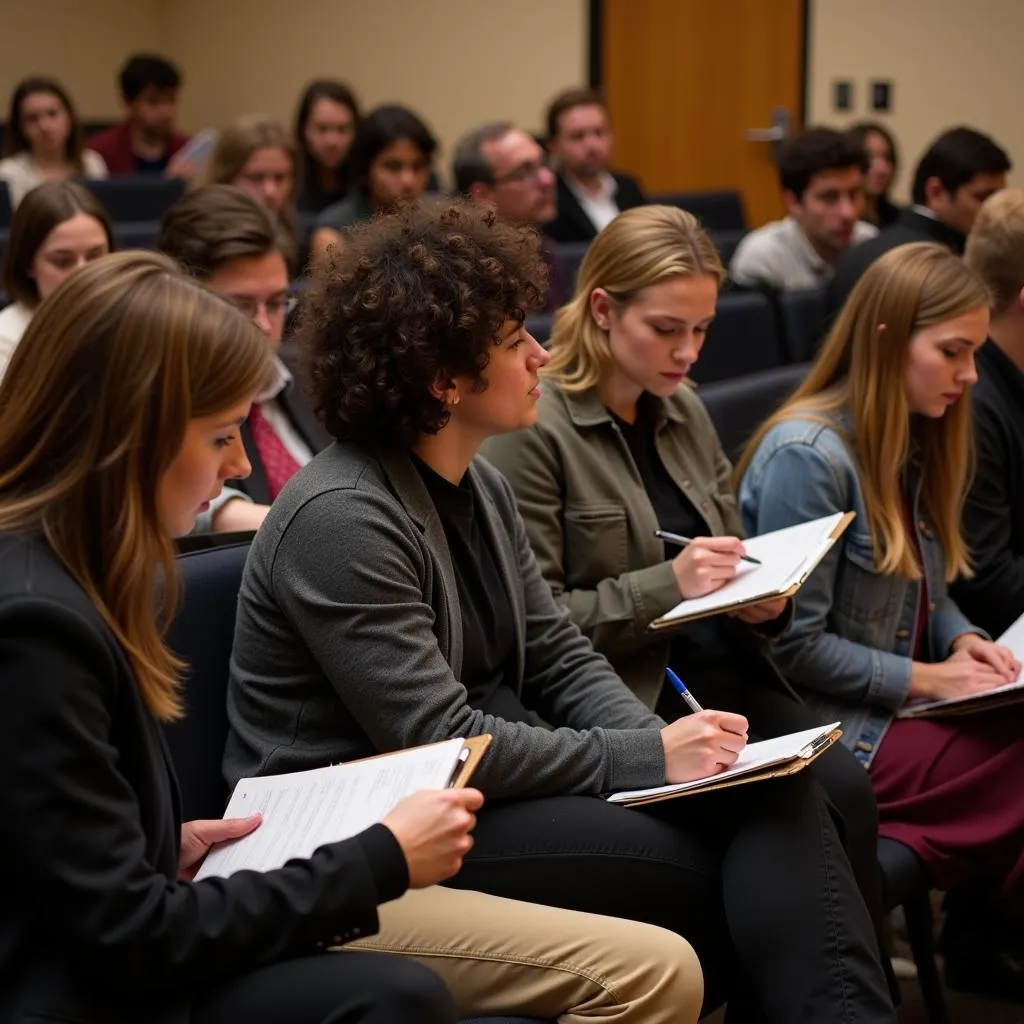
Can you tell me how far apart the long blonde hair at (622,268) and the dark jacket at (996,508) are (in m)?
0.65

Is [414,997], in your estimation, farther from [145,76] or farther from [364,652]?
[145,76]

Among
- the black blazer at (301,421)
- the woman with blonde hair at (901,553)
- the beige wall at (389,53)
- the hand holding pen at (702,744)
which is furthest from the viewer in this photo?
the beige wall at (389,53)

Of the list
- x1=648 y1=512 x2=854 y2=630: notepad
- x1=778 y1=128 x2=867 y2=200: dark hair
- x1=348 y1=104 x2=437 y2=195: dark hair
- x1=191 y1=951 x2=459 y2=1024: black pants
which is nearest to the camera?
x1=191 y1=951 x2=459 y2=1024: black pants

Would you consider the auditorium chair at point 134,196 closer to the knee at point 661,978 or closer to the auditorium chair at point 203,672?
the auditorium chair at point 203,672

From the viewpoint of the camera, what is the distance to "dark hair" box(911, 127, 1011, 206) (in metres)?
4.03

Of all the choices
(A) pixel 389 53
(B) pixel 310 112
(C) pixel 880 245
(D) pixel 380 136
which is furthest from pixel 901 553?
(A) pixel 389 53

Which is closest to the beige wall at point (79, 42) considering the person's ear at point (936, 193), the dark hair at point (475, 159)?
the dark hair at point (475, 159)

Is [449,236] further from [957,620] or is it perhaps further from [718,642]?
[957,620]

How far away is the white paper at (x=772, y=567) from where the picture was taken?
6.13 feet

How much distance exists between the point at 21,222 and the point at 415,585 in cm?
154

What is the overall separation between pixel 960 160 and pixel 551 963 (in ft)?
10.4

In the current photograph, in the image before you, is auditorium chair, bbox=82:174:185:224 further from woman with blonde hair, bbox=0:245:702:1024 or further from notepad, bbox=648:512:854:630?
woman with blonde hair, bbox=0:245:702:1024

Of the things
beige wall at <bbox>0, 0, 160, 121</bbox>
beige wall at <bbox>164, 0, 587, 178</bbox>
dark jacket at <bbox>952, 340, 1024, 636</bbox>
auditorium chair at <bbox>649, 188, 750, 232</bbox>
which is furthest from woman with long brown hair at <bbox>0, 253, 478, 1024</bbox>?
beige wall at <bbox>0, 0, 160, 121</bbox>

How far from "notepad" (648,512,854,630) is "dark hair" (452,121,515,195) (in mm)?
2325
